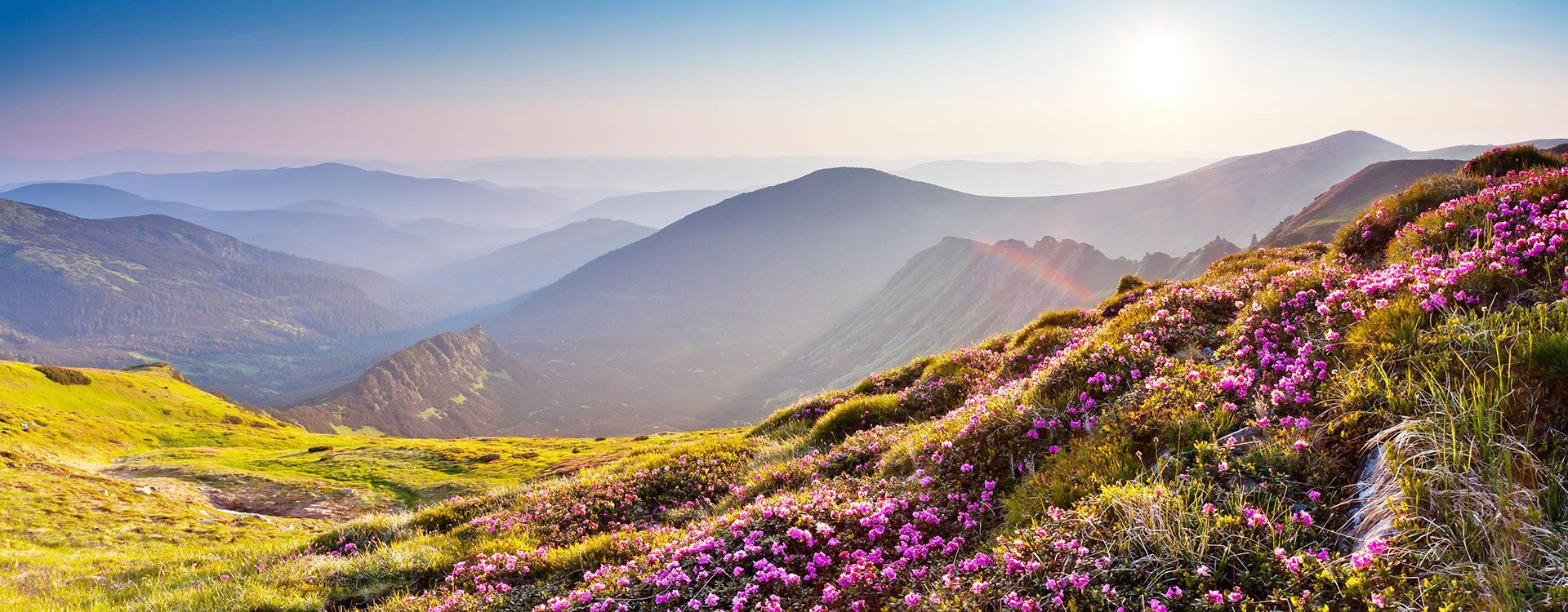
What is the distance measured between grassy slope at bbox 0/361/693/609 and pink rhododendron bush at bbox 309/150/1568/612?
295 inches

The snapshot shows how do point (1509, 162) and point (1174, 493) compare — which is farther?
point (1509, 162)

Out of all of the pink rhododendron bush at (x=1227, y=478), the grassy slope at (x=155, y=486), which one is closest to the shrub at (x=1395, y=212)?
the pink rhododendron bush at (x=1227, y=478)

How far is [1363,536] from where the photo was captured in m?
4.77

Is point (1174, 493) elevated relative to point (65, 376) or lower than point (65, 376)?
elevated

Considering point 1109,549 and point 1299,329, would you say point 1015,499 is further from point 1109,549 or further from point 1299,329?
point 1299,329

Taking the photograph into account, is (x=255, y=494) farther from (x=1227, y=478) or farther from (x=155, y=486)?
(x=1227, y=478)

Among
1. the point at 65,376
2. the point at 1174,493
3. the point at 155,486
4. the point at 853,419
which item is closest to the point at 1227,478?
the point at 1174,493

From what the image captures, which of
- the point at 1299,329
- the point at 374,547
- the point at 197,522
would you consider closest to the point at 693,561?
the point at 1299,329

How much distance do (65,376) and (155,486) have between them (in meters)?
107

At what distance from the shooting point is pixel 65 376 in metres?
109

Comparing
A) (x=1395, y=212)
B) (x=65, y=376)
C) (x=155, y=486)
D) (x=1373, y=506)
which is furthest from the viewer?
(x=65, y=376)

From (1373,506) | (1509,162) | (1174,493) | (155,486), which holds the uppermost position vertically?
(1509,162)

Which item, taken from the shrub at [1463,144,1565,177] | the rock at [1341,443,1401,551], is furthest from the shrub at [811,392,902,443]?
the shrub at [1463,144,1565,177]

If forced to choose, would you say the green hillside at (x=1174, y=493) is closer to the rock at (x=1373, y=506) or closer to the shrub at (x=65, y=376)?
the rock at (x=1373, y=506)
